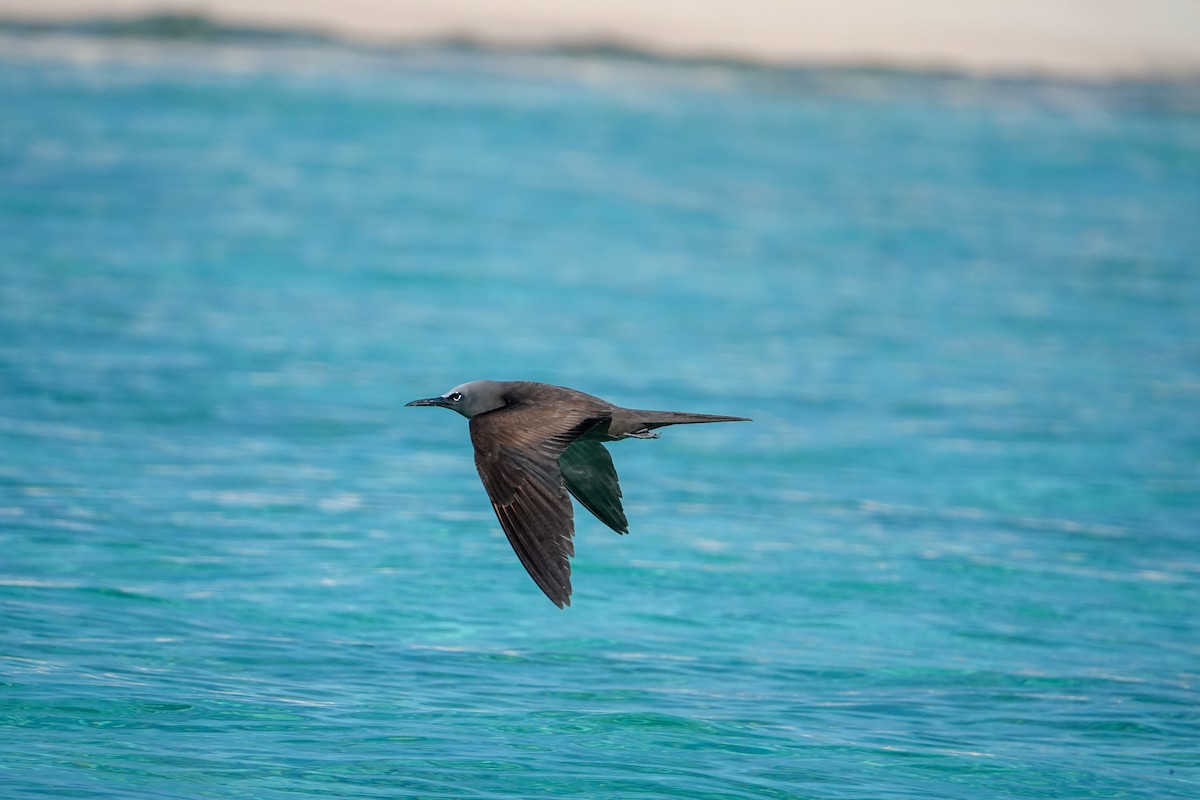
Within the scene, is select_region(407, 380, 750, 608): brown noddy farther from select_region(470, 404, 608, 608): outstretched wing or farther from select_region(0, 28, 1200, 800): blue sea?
select_region(0, 28, 1200, 800): blue sea

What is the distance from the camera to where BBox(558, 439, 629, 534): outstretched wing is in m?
8.36

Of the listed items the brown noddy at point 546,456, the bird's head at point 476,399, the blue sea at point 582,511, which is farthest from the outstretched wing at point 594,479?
the blue sea at point 582,511

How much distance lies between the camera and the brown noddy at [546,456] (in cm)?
734

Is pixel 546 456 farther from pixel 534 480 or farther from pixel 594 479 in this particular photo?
pixel 594 479

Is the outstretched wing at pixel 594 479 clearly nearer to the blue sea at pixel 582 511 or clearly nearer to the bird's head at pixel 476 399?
the bird's head at pixel 476 399

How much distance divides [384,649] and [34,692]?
1970 millimetres

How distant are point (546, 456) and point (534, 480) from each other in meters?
0.17

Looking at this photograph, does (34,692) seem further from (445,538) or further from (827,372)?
(827,372)

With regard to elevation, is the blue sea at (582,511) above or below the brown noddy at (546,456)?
below

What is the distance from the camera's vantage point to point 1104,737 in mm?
8914

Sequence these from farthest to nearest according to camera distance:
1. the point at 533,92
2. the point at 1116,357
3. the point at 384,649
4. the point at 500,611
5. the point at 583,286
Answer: the point at 533,92, the point at 583,286, the point at 1116,357, the point at 500,611, the point at 384,649

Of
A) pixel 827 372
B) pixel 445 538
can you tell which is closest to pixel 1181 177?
pixel 827 372

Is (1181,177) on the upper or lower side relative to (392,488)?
upper

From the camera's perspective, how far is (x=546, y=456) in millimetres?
7645
